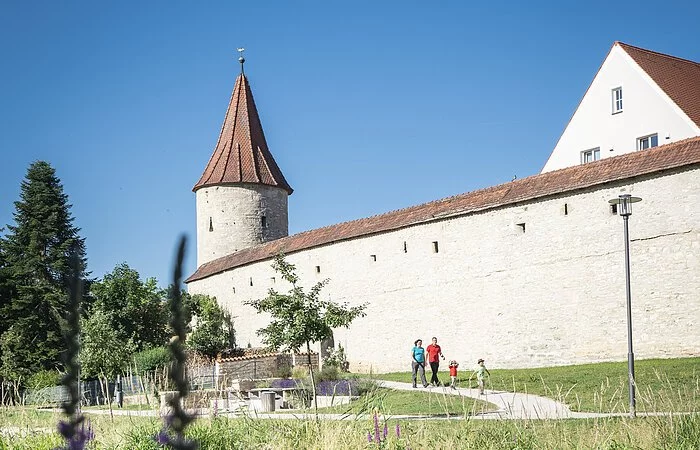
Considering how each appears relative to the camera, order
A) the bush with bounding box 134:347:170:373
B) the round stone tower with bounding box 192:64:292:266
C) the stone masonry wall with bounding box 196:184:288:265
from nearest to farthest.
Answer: the bush with bounding box 134:347:170:373 → the stone masonry wall with bounding box 196:184:288:265 → the round stone tower with bounding box 192:64:292:266

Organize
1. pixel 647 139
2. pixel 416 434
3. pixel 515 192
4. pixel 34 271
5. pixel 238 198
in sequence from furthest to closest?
pixel 238 198 → pixel 34 271 → pixel 647 139 → pixel 515 192 → pixel 416 434

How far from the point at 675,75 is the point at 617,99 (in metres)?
2.10

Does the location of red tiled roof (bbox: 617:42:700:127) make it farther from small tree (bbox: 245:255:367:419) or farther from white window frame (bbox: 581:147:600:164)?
small tree (bbox: 245:255:367:419)

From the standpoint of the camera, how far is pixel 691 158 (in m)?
20.1

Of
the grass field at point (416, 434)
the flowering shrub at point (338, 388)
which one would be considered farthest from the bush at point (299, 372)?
the grass field at point (416, 434)

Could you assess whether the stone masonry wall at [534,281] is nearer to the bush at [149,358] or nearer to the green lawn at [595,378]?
the green lawn at [595,378]

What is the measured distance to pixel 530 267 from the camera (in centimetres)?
2348

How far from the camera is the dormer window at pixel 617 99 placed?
28.4m

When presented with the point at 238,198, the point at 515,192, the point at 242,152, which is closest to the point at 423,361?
the point at 515,192

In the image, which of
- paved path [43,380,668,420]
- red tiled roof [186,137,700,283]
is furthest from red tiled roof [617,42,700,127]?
paved path [43,380,668,420]

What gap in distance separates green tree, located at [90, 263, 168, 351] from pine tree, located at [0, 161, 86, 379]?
2.06 m

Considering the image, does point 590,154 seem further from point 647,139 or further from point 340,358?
point 340,358

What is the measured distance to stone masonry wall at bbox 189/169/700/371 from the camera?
20.3 m

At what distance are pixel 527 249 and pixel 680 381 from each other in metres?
8.71
